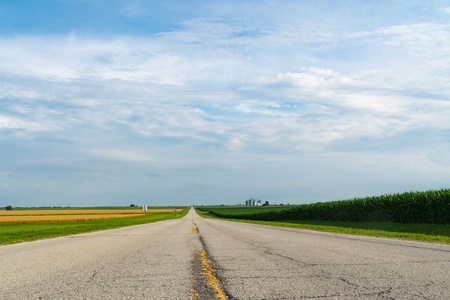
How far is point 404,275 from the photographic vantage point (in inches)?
225

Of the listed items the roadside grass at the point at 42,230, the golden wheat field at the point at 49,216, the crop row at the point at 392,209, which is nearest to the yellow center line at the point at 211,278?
the roadside grass at the point at 42,230

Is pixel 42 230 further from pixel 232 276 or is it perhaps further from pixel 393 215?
pixel 393 215

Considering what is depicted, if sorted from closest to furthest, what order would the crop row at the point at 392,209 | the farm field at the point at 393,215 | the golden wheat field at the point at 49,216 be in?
the farm field at the point at 393,215 < the crop row at the point at 392,209 < the golden wheat field at the point at 49,216

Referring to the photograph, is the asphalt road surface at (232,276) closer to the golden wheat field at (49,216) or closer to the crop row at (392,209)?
the crop row at (392,209)

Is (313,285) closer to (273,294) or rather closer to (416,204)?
(273,294)

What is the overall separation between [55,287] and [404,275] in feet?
18.6

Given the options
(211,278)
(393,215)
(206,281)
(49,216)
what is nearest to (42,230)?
(211,278)

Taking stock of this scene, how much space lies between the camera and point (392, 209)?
27672 millimetres

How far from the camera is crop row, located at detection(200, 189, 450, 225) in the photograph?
23094 mm

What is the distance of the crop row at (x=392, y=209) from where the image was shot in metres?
23.1

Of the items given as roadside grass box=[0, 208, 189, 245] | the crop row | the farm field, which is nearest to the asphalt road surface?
the farm field

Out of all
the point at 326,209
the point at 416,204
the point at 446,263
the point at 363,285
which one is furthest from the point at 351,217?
the point at 363,285

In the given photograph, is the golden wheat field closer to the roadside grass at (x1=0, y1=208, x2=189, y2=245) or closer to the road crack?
the roadside grass at (x1=0, y1=208, x2=189, y2=245)

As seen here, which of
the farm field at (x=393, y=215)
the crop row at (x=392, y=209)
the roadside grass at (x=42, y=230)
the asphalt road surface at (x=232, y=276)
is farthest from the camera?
the crop row at (x=392, y=209)
